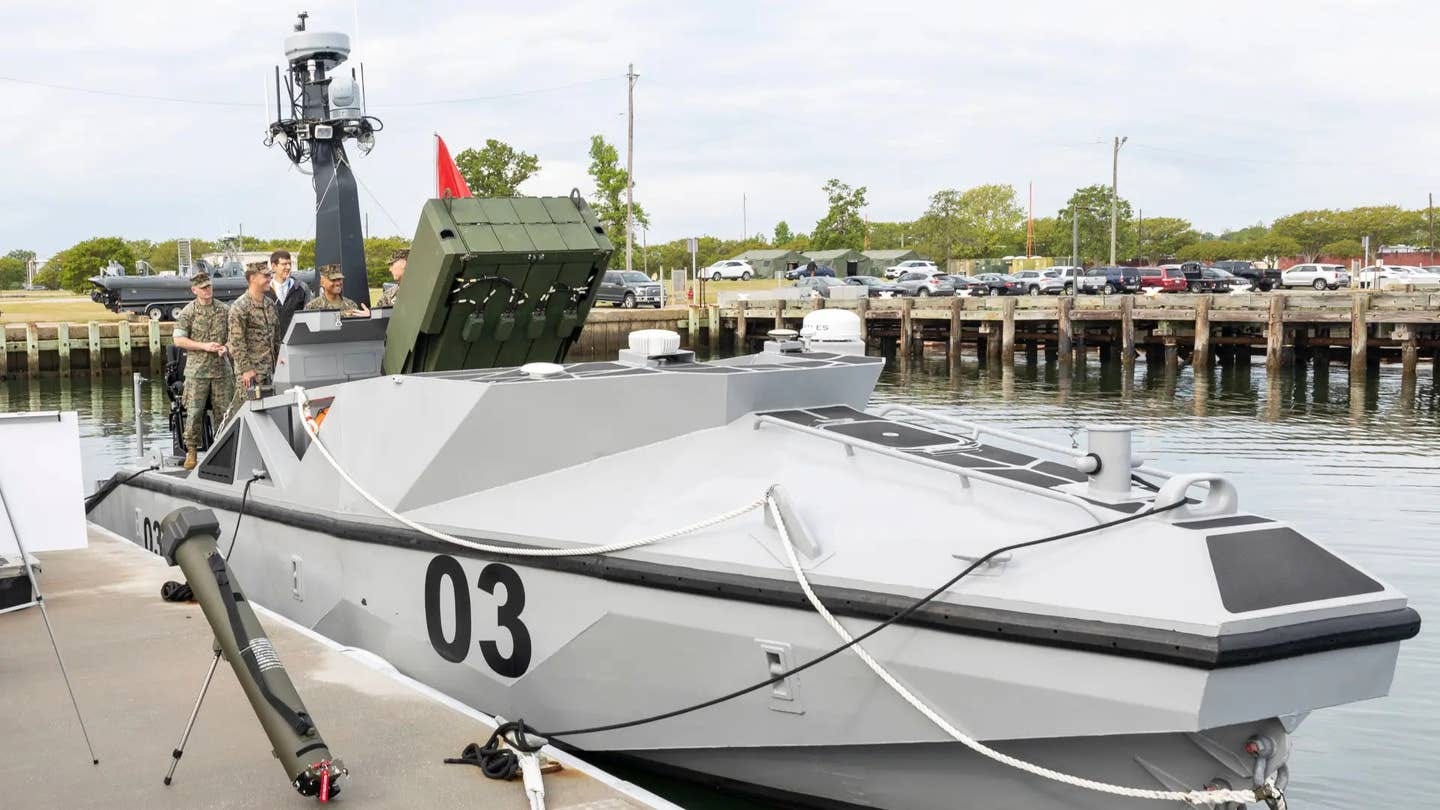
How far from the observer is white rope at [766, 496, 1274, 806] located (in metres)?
4.34

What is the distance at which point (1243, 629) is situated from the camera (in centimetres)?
415

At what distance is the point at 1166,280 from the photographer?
4834cm

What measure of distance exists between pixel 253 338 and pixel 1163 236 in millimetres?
94784

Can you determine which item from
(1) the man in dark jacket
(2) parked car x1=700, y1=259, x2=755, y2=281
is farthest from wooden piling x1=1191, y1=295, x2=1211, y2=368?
(2) parked car x1=700, y1=259, x2=755, y2=281

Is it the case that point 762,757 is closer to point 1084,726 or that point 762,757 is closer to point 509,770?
point 509,770

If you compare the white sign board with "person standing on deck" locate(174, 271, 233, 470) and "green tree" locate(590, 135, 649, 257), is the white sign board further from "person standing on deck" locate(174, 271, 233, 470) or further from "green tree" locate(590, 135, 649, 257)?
"green tree" locate(590, 135, 649, 257)

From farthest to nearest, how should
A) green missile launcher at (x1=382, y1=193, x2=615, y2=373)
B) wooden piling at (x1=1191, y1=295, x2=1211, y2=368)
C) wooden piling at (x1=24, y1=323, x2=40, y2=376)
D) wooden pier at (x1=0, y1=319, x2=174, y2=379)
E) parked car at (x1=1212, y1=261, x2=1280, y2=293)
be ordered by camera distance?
1. parked car at (x1=1212, y1=261, x2=1280, y2=293)
2. wooden pier at (x1=0, y1=319, x2=174, y2=379)
3. wooden piling at (x1=24, y1=323, x2=40, y2=376)
4. wooden piling at (x1=1191, y1=295, x2=1211, y2=368)
5. green missile launcher at (x1=382, y1=193, x2=615, y2=373)

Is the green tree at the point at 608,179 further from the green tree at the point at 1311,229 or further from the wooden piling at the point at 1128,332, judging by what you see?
the green tree at the point at 1311,229

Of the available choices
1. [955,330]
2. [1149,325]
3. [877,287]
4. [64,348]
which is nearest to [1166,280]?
[877,287]

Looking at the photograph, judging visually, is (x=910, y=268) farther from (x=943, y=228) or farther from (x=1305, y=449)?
(x=1305, y=449)

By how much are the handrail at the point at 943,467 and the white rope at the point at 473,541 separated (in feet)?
2.13

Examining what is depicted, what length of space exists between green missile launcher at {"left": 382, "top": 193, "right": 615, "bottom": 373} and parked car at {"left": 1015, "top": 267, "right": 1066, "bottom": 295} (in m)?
41.8

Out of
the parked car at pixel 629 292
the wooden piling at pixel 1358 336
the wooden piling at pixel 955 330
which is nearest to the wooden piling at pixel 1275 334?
the wooden piling at pixel 1358 336

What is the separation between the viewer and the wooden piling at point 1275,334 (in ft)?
101
